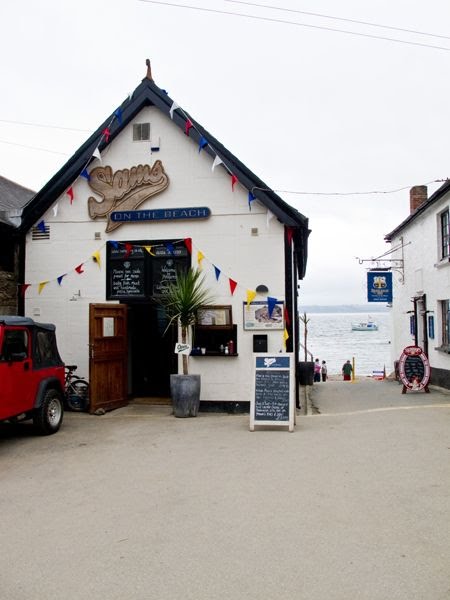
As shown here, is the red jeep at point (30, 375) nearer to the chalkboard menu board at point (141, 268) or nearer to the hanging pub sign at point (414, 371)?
the chalkboard menu board at point (141, 268)

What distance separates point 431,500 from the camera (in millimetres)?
5574

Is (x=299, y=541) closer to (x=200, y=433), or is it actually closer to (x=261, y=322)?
(x=200, y=433)

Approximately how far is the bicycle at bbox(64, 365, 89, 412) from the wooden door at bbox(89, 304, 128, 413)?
0.55m

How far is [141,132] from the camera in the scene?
40.4ft

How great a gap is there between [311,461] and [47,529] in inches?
143

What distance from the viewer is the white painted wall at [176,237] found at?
11523 millimetres

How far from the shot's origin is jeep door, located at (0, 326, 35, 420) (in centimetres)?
794

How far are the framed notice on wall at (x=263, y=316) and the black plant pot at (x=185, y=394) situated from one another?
1.63 metres

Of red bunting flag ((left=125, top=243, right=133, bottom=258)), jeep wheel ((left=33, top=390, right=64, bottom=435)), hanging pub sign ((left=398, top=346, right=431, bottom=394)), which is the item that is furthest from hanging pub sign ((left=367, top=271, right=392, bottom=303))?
jeep wheel ((left=33, top=390, right=64, bottom=435))

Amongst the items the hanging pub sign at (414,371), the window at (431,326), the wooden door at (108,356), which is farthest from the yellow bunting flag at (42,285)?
the window at (431,326)

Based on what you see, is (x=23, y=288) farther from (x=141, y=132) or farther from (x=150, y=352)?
(x=141, y=132)

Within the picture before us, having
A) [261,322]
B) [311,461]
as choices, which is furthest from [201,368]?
[311,461]

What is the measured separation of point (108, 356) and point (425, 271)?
11358mm

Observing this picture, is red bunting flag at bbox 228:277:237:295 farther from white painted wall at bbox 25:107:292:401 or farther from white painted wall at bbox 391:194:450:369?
white painted wall at bbox 391:194:450:369
